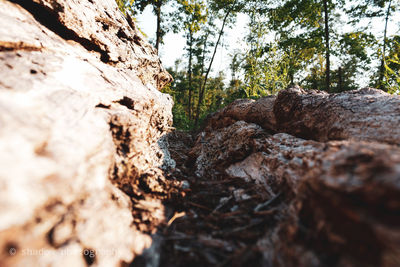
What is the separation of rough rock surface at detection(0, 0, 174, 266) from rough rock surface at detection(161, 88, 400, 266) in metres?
0.59

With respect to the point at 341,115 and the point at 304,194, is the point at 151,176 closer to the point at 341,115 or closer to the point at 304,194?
the point at 304,194

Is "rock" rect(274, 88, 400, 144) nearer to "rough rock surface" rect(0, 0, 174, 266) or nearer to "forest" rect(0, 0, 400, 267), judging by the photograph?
"forest" rect(0, 0, 400, 267)

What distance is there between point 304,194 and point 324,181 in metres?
0.27

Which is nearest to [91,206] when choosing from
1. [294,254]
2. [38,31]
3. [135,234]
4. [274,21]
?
[135,234]

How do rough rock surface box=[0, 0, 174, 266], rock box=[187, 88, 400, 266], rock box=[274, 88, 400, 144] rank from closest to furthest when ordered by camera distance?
rock box=[187, 88, 400, 266] < rough rock surface box=[0, 0, 174, 266] < rock box=[274, 88, 400, 144]

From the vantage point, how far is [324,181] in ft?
3.24

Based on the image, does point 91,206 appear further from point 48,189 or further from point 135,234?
point 135,234

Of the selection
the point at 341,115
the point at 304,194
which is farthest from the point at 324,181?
the point at 341,115

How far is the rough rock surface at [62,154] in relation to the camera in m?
0.87

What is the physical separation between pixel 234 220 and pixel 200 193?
0.63 meters

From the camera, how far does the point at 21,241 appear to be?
80 centimetres

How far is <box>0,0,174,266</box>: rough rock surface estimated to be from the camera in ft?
2.87

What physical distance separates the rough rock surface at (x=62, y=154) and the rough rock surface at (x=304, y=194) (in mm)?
585

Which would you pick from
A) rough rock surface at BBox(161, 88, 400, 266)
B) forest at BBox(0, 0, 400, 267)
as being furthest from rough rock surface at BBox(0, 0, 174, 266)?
rough rock surface at BBox(161, 88, 400, 266)
